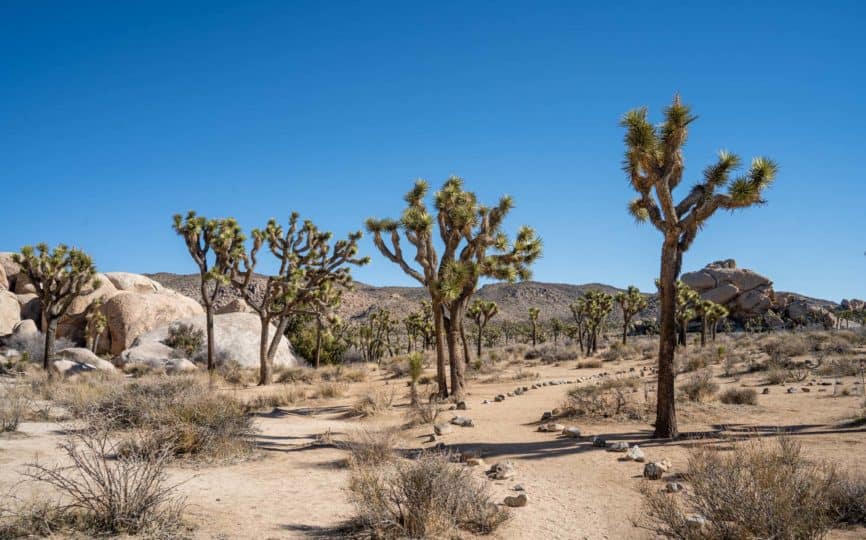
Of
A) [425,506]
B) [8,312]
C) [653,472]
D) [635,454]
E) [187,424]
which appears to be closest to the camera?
[425,506]

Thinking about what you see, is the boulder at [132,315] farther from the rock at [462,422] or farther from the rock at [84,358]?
the rock at [462,422]

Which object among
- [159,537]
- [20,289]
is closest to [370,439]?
[159,537]

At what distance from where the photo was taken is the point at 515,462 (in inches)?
316

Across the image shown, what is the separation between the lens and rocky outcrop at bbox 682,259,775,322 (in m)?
66.8

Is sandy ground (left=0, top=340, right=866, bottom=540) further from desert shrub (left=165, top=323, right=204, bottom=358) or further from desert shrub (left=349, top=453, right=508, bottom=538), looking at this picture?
desert shrub (left=165, top=323, right=204, bottom=358)

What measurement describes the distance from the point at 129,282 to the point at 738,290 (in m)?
67.5

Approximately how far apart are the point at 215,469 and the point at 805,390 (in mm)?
14304

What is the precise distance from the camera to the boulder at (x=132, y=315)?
101 ft

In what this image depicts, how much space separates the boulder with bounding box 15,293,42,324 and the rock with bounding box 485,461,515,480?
36.6 meters

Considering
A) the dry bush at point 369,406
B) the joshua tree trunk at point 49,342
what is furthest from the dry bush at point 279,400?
the joshua tree trunk at point 49,342

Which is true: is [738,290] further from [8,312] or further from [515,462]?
[8,312]

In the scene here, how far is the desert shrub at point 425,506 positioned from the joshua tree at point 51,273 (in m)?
19.6

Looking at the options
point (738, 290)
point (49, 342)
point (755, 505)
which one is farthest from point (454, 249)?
point (738, 290)

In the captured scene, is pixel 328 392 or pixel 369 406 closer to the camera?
pixel 369 406
